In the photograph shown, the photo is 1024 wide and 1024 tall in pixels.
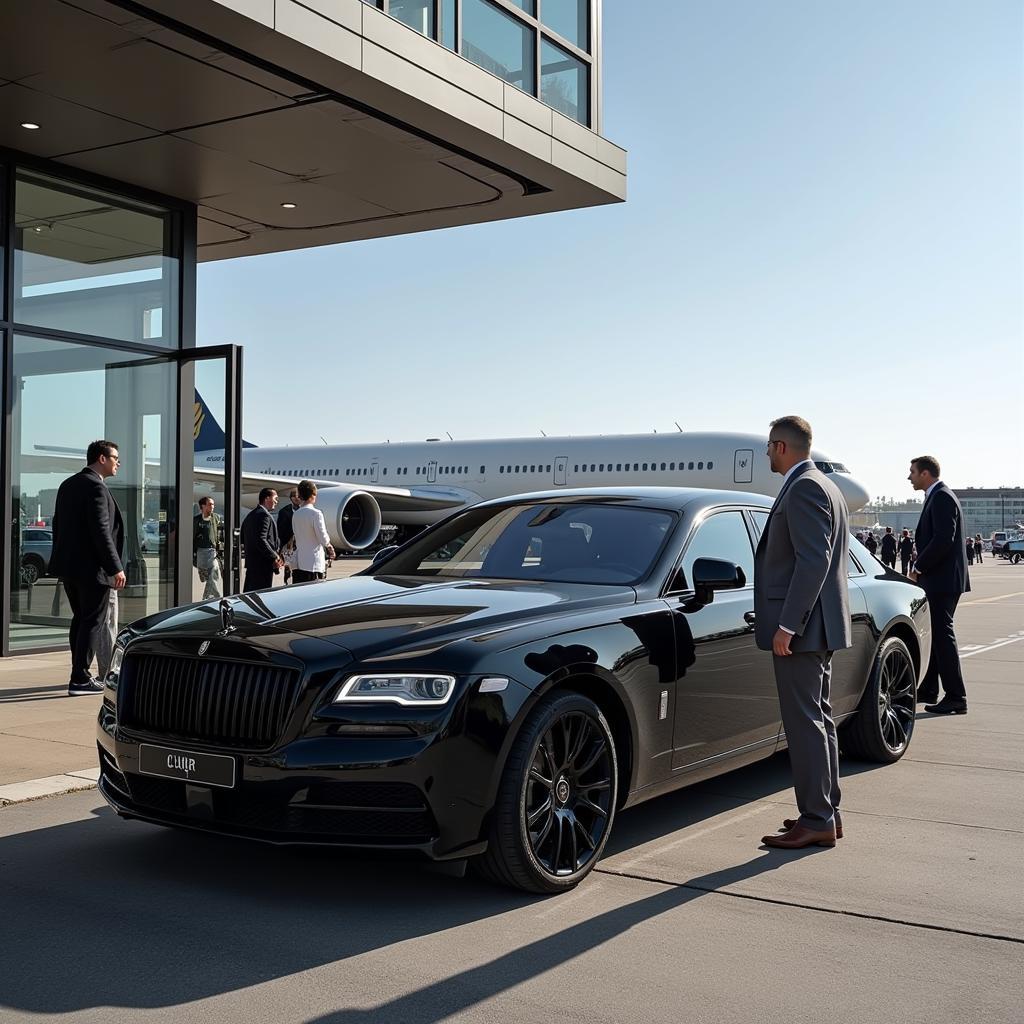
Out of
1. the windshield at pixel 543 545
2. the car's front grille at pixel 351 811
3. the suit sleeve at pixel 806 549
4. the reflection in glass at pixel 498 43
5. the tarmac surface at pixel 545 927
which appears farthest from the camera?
the reflection in glass at pixel 498 43

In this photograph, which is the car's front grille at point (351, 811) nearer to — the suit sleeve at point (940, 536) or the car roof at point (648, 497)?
the car roof at point (648, 497)

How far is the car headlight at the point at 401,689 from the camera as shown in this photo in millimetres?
4207

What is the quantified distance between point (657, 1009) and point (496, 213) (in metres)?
10.9

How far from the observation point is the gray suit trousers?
5.23 meters

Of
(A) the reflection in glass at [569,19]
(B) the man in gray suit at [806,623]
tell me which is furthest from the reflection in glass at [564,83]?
(B) the man in gray suit at [806,623]

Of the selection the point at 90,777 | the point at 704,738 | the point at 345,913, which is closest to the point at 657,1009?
the point at 345,913

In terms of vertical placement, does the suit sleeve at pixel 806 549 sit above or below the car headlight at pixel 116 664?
above

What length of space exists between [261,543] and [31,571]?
7.92ft

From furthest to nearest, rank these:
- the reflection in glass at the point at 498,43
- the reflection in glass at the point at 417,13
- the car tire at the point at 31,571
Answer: the car tire at the point at 31,571 < the reflection in glass at the point at 498,43 < the reflection in glass at the point at 417,13

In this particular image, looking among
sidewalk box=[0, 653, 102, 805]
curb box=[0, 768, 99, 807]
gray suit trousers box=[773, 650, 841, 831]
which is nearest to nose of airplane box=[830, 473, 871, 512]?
sidewalk box=[0, 653, 102, 805]

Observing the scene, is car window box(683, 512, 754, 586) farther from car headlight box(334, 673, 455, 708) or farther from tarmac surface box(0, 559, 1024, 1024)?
car headlight box(334, 673, 455, 708)

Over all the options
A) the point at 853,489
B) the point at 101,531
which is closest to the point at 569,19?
the point at 101,531

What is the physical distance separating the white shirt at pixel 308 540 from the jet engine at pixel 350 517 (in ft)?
36.3

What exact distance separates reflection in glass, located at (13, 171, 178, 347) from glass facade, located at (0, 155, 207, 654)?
0.04 ft
